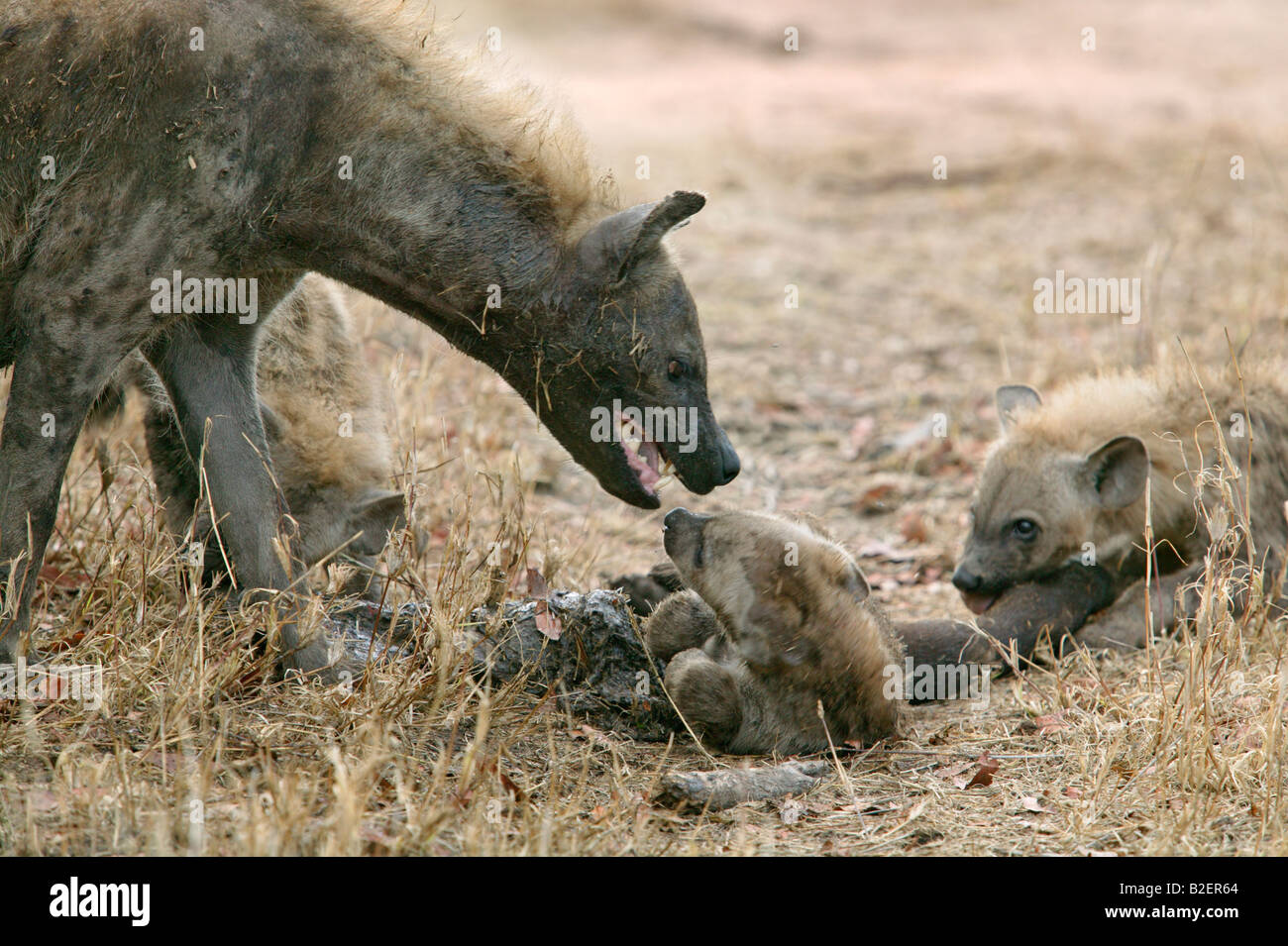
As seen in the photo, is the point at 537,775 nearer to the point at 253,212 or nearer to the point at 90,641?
the point at 90,641

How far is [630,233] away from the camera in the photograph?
394 centimetres

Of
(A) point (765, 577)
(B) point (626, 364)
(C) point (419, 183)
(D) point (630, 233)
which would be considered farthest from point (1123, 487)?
(C) point (419, 183)

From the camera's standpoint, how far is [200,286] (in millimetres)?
3891

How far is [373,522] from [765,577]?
1.28 metres

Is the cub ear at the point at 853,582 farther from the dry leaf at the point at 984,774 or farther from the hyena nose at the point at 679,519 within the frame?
the dry leaf at the point at 984,774

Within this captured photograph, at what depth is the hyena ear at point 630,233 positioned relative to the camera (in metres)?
3.92

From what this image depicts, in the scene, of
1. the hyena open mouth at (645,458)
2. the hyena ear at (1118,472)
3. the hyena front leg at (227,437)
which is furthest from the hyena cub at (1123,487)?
the hyena front leg at (227,437)

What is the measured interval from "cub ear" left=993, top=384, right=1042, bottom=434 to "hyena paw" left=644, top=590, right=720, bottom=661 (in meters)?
2.09

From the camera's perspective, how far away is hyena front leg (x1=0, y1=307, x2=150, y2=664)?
368 centimetres

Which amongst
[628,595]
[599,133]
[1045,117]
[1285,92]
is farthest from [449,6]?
[628,595]

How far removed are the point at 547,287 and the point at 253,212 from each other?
2.73 ft

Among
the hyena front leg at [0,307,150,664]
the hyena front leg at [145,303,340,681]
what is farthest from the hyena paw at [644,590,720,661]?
the hyena front leg at [0,307,150,664]

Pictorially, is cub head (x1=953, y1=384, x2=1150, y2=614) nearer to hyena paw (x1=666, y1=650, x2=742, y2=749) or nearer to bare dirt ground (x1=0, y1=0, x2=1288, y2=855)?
bare dirt ground (x1=0, y1=0, x2=1288, y2=855)

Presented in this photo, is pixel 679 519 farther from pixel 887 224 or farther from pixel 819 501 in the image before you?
pixel 887 224
